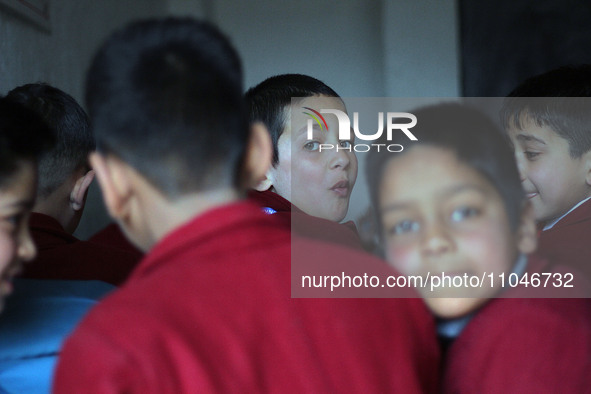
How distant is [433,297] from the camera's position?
0.67 meters

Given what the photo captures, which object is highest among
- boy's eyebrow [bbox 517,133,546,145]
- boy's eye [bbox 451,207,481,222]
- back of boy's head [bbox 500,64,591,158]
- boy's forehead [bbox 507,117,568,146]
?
back of boy's head [bbox 500,64,591,158]

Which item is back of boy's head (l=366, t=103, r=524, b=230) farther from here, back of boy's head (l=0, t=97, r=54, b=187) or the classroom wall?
the classroom wall

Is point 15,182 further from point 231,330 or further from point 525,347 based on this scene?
point 525,347

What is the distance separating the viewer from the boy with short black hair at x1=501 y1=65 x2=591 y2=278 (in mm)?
907

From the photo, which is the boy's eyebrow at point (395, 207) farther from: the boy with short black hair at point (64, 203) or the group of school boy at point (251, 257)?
the boy with short black hair at point (64, 203)

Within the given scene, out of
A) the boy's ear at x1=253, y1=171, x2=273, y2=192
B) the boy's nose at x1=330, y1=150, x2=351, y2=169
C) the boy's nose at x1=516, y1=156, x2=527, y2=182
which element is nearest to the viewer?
the boy's nose at x1=516, y1=156, x2=527, y2=182

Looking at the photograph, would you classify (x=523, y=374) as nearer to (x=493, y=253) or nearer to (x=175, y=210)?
(x=493, y=253)

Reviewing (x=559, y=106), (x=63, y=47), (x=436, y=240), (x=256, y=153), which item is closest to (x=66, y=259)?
(x=256, y=153)

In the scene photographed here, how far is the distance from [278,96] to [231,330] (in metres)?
0.80

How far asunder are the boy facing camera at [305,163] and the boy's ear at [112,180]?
0.28 meters

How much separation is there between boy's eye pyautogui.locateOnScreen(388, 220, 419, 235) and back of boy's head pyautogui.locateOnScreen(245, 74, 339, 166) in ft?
1.88

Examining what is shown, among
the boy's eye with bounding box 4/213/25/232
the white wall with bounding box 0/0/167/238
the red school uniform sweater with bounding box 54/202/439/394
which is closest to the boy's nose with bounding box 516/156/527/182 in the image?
the red school uniform sweater with bounding box 54/202/439/394

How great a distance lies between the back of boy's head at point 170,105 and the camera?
0.58m

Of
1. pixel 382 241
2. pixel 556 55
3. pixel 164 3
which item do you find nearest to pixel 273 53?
pixel 164 3
